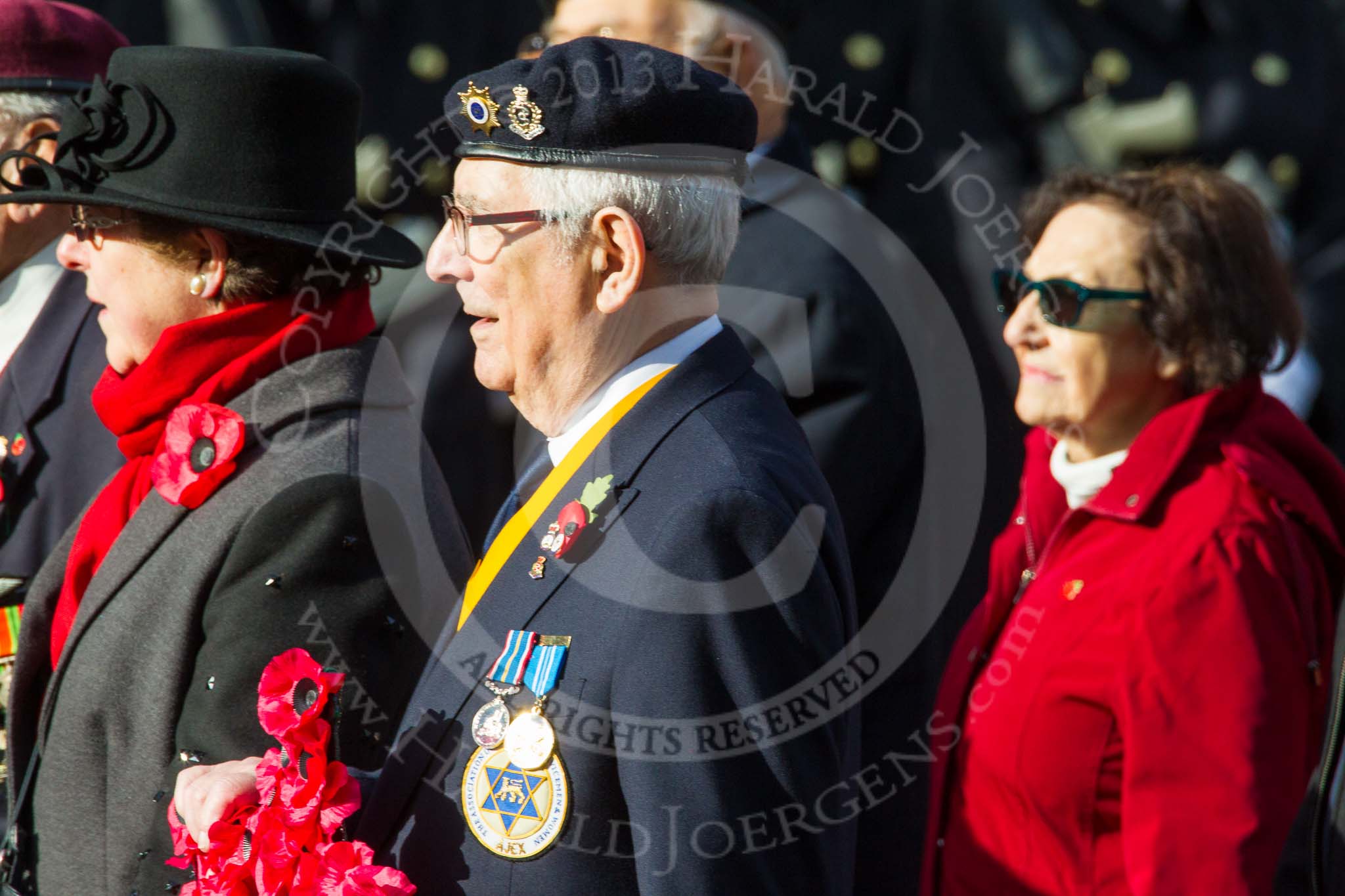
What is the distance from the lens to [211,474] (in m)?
2.48

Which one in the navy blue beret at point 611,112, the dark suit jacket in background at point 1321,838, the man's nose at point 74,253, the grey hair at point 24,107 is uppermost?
the grey hair at point 24,107

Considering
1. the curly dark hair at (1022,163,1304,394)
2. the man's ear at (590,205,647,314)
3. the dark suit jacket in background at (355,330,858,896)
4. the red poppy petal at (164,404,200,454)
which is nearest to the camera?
the dark suit jacket in background at (355,330,858,896)

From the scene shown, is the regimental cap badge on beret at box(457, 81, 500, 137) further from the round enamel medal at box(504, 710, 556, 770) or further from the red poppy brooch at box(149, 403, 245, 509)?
the round enamel medal at box(504, 710, 556, 770)

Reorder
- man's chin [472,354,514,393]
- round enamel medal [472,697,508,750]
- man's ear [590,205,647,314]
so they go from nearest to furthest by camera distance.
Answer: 1. round enamel medal [472,697,508,750]
2. man's ear [590,205,647,314]
3. man's chin [472,354,514,393]

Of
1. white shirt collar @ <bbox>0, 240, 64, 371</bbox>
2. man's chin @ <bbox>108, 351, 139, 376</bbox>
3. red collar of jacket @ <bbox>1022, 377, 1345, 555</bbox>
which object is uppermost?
white shirt collar @ <bbox>0, 240, 64, 371</bbox>

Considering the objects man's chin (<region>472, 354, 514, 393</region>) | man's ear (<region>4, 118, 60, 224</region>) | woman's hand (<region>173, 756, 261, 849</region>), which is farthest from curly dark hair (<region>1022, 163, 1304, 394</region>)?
man's ear (<region>4, 118, 60, 224</region>)

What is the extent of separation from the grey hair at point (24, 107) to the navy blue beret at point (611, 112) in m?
1.53

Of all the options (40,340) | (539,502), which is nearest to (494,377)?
(539,502)

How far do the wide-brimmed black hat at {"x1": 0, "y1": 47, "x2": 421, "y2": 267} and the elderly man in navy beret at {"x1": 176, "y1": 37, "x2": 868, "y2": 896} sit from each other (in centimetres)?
45

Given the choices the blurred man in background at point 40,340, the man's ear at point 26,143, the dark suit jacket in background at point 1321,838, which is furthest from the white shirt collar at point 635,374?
the man's ear at point 26,143

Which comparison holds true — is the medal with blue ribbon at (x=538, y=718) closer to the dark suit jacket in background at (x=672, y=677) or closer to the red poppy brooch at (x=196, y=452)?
the dark suit jacket in background at (x=672, y=677)

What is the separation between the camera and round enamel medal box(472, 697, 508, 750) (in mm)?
2002

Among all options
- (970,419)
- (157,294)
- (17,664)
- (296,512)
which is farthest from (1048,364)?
(17,664)

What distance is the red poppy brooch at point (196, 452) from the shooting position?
2482mm
